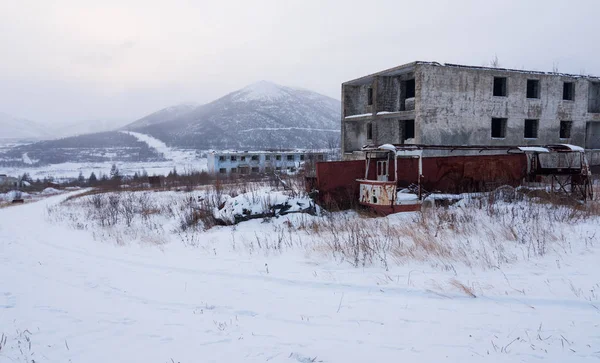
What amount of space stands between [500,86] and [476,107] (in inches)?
120

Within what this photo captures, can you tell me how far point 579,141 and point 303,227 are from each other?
1025 inches

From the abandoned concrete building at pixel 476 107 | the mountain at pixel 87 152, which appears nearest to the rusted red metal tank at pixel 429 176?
the abandoned concrete building at pixel 476 107

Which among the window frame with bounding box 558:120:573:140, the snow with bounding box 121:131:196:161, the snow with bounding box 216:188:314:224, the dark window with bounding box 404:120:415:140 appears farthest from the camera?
the snow with bounding box 121:131:196:161

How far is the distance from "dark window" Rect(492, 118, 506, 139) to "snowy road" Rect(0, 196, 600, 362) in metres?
20.4

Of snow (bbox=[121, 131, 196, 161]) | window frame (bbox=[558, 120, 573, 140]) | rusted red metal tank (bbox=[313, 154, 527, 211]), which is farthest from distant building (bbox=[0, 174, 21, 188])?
window frame (bbox=[558, 120, 573, 140])

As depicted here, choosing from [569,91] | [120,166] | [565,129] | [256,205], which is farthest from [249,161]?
[120,166]

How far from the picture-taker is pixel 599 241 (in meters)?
6.65

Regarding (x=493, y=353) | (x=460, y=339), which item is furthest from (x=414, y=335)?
(x=493, y=353)

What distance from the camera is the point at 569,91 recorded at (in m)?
26.4

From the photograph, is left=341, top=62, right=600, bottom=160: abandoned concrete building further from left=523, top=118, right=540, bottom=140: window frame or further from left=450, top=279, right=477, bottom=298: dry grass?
left=450, top=279, right=477, bottom=298: dry grass

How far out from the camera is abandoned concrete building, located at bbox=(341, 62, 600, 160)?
867 inches

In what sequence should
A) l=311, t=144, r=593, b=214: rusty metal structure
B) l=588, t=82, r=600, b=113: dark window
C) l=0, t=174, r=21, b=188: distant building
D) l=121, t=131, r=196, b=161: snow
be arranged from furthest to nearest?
l=121, t=131, r=196, b=161: snow
l=0, t=174, r=21, b=188: distant building
l=588, t=82, r=600, b=113: dark window
l=311, t=144, r=593, b=214: rusty metal structure

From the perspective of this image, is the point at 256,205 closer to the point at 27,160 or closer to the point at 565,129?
Answer: the point at 565,129

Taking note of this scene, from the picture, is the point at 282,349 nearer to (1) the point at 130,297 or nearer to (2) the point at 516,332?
(2) the point at 516,332
